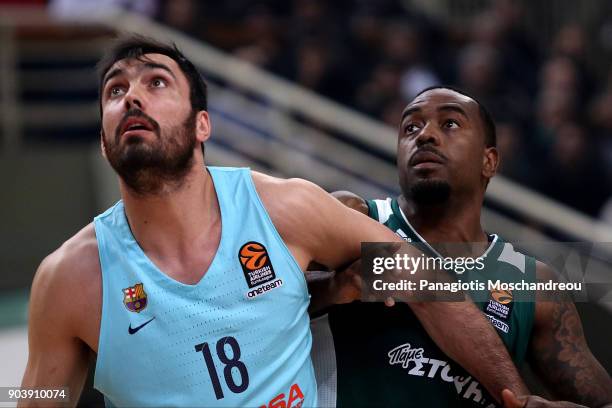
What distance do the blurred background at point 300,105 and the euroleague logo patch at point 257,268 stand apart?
12.5 ft

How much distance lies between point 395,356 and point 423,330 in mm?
143

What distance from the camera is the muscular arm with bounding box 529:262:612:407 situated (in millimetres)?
3645

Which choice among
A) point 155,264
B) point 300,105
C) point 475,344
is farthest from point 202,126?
point 300,105

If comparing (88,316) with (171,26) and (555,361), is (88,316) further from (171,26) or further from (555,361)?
(171,26)

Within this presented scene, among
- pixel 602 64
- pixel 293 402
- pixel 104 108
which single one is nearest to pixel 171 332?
pixel 293 402

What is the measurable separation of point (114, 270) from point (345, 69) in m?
5.91

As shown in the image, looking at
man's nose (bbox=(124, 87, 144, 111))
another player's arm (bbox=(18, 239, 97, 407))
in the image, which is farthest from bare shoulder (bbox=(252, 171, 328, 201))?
another player's arm (bbox=(18, 239, 97, 407))

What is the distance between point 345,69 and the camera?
29.5 ft

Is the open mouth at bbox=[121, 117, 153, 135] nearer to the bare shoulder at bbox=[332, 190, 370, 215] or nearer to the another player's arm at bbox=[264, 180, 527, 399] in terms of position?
the another player's arm at bbox=[264, 180, 527, 399]

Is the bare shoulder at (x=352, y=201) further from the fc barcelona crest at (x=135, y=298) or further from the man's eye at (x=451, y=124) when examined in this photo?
the fc barcelona crest at (x=135, y=298)

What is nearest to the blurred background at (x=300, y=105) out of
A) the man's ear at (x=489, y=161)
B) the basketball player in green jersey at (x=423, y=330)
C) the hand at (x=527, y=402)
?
the man's ear at (x=489, y=161)

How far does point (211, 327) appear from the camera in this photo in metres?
3.26

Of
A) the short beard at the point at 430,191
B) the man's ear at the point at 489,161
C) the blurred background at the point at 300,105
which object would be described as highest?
the man's ear at the point at 489,161

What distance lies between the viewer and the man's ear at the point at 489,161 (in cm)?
412
